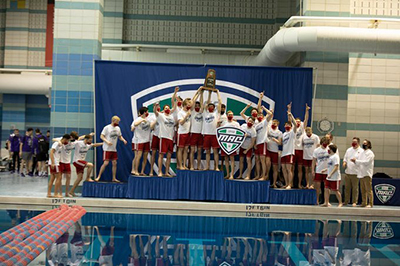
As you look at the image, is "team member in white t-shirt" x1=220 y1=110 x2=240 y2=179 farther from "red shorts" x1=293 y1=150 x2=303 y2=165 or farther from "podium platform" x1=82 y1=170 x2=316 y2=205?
"red shorts" x1=293 y1=150 x2=303 y2=165

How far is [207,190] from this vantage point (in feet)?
47.7

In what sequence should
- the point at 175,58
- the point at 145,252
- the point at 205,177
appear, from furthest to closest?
the point at 175,58 < the point at 205,177 < the point at 145,252

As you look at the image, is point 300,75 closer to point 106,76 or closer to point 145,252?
point 106,76

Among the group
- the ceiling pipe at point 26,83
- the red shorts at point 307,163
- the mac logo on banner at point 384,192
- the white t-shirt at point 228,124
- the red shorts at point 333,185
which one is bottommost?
the mac logo on banner at point 384,192

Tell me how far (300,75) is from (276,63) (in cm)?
181

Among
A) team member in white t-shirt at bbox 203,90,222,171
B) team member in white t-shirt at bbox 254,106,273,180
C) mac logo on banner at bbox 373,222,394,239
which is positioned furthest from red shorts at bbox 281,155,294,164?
mac logo on banner at bbox 373,222,394,239

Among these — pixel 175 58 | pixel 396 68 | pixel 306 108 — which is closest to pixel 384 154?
pixel 396 68

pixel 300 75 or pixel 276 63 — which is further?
pixel 276 63

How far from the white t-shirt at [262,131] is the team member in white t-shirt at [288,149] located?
1.76ft

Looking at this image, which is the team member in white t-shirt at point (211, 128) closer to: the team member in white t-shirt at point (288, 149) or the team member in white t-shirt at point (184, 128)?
the team member in white t-shirt at point (184, 128)

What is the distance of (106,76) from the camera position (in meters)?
15.8

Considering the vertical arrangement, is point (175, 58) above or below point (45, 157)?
above

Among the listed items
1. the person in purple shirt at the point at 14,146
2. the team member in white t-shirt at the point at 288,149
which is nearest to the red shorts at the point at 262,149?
the team member in white t-shirt at the point at 288,149

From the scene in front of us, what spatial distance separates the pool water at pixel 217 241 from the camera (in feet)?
25.5
